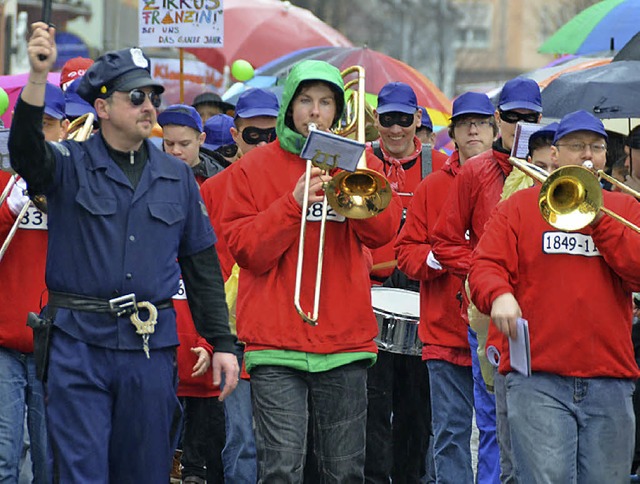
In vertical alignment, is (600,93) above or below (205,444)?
above

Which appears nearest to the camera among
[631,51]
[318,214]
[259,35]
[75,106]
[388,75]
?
[318,214]

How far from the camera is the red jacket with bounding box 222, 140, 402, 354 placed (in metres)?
7.50

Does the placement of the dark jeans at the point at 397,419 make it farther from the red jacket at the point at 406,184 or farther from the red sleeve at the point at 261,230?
the red sleeve at the point at 261,230

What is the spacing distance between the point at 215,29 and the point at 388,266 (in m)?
5.00

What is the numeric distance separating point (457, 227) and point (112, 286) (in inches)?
114

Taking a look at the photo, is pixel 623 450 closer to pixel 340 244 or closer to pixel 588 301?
pixel 588 301

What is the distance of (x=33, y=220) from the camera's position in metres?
8.41

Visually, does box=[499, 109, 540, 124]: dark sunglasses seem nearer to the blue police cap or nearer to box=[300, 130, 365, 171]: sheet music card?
box=[300, 130, 365, 171]: sheet music card

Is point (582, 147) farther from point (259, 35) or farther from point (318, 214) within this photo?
point (259, 35)

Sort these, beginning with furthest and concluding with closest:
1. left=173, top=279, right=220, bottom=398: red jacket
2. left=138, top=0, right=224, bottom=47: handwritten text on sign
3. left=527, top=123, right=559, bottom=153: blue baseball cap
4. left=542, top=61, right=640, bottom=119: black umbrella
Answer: left=138, top=0, right=224, bottom=47: handwritten text on sign → left=542, top=61, right=640, bottom=119: black umbrella → left=173, top=279, right=220, bottom=398: red jacket → left=527, top=123, right=559, bottom=153: blue baseball cap

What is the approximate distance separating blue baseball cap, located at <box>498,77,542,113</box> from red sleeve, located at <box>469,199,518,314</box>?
1699 millimetres

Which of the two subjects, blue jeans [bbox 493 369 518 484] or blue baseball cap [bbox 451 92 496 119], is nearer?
blue jeans [bbox 493 369 518 484]

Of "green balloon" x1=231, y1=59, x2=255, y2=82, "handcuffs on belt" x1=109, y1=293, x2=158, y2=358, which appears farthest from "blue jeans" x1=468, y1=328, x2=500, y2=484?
"green balloon" x1=231, y1=59, x2=255, y2=82

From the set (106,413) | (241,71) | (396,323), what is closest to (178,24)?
(241,71)
